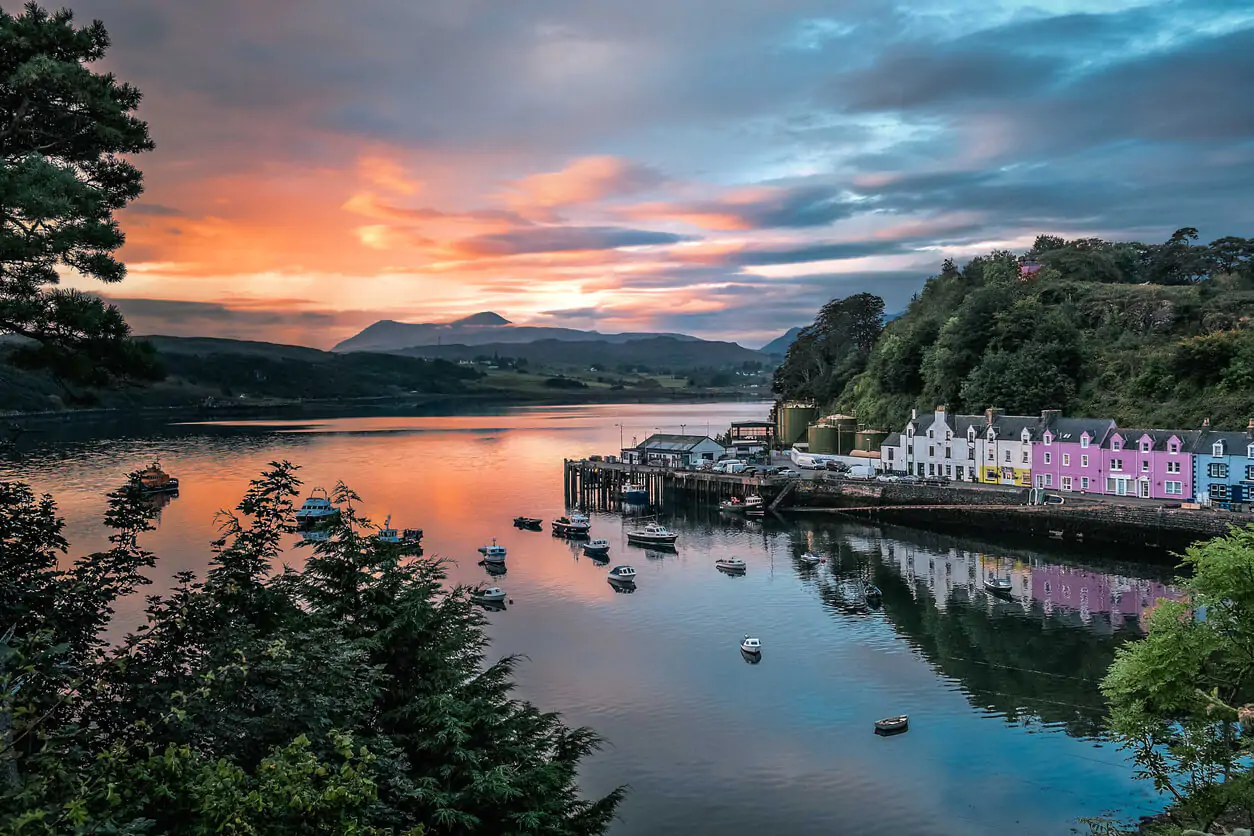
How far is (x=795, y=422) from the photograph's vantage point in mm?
105250

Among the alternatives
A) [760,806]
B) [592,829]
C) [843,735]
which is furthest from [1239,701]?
[592,829]

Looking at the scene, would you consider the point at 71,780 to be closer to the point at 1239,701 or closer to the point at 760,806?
the point at 760,806

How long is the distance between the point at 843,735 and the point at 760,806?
5392mm

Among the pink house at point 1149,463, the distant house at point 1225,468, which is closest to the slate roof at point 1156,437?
the pink house at point 1149,463

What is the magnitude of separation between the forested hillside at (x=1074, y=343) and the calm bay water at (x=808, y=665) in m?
24.1

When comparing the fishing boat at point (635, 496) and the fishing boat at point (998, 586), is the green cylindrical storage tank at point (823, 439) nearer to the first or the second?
the fishing boat at point (635, 496)

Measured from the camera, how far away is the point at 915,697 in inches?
1214

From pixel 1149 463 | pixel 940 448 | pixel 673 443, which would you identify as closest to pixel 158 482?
pixel 673 443

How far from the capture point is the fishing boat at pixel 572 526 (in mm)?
61219

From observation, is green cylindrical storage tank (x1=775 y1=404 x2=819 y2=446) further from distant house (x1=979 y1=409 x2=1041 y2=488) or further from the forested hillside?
distant house (x1=979 y1=409 x2=1041 y2=488)

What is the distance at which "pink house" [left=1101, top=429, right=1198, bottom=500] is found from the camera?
56.5 meters

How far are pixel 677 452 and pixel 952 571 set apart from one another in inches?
1664

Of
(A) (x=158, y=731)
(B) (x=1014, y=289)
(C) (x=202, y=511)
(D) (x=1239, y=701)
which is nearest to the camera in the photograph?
(A) (x=158, y=731)

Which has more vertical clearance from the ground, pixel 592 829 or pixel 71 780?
pixel 71 780
